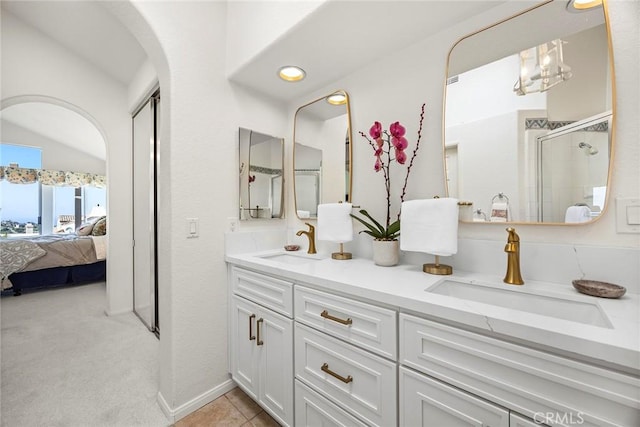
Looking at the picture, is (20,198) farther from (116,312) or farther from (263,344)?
(263,344)

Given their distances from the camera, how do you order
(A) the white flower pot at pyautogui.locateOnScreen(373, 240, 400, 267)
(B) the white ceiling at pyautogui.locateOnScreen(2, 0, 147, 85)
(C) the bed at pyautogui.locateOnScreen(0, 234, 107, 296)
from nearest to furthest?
(A) the white flower pot at pyautogui.locateOnScreen(373, 240, 400, 267) < (B) the white ceiling at pyautogui.locateOnScreen(2, 0, 147, 85) < (C) the bed at pyautogui.locateOnScreen(0, 234, 107, 296)

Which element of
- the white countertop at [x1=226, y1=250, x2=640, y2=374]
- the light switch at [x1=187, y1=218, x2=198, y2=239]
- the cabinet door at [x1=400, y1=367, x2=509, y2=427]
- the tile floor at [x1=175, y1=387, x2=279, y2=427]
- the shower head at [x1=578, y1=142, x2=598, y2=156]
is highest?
the shower head at [x1=578, y1=142, x2=598, y2=156]

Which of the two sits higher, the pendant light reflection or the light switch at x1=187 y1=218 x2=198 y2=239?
the pendant light reflection

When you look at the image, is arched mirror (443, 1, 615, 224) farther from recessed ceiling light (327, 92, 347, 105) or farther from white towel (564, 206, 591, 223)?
recessed ceiling light (327, 92, 347, 105)

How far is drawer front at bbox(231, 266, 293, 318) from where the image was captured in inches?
48.8

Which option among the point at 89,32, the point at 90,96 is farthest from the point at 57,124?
the point at 89,32

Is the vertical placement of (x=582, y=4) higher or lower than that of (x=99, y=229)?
higher

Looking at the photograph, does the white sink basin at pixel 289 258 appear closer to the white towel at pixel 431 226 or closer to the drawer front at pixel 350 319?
the drawer front at pixel 350 319

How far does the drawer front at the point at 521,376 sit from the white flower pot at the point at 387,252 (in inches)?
19.9

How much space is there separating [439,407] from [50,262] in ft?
16.8

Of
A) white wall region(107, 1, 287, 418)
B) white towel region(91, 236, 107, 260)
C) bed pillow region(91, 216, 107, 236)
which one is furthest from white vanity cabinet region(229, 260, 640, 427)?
bed pillow region(91, 216, 107, 236)

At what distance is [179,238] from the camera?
4.72 feet

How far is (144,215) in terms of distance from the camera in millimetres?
2592

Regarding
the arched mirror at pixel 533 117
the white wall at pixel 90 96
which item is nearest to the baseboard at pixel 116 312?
the white wall at pixel 90 96
